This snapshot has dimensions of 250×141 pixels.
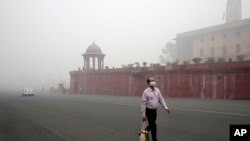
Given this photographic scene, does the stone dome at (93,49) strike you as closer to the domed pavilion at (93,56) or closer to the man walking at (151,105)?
the domed pavilion at (93,56)

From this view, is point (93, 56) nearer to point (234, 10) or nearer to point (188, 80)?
point (188, 80)

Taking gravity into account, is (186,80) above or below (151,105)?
above

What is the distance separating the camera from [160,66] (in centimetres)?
3231

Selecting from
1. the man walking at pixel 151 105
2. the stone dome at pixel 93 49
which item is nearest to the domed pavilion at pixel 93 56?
the stone dome at pixel 93 49

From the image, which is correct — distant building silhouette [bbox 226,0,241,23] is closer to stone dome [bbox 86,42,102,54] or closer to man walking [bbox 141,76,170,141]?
stone dome [bbox 86,42,102,54]

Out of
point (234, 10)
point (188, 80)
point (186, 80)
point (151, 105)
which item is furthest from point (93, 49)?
point (234, 10)

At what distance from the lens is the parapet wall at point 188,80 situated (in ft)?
76.3

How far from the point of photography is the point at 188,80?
28.1 metres

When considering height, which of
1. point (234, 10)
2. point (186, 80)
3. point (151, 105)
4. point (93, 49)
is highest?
point (234, 10)

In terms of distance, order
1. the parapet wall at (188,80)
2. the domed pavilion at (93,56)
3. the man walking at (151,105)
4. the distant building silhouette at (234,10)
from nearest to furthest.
A: the man walking at (151,105) < the parapet wall at (188,80) < the domed pavilion at (93,56) < the distant building silhouette at (234,10)

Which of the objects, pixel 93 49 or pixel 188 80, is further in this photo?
pixel 93 49

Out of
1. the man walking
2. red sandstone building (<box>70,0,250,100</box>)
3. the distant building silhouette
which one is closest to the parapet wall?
red sandstone building (<box>70,0,250,100</box>)

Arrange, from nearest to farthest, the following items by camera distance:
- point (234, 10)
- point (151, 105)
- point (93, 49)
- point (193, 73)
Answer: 1. point (151, 105)
2. point (193, 73)
3. point (93, 49)
4. point (234, 10)

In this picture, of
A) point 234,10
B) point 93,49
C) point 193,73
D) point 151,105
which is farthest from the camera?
point 234,10
